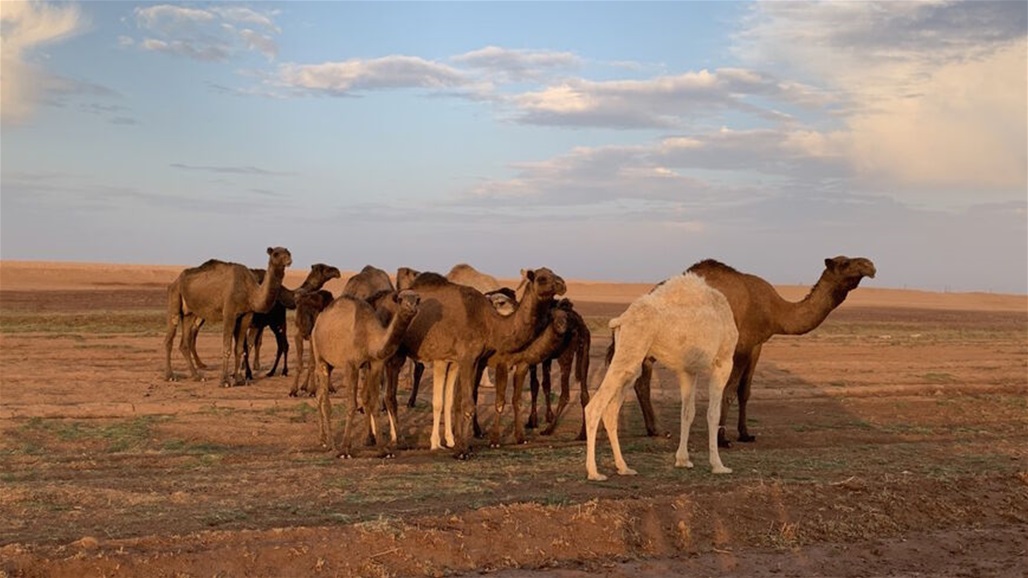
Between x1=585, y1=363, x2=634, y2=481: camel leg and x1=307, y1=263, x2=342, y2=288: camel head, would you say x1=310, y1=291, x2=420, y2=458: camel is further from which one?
→ x1=307, y1=263, x2=342, y2=288: camel head

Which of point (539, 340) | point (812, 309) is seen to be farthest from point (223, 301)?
point (812, 309)

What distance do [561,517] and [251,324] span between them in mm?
14433

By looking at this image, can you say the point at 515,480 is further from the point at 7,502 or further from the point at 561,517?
the point at 7,502

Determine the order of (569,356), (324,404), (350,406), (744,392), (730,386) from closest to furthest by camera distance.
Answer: (350,406) → (324,404) → (730,386) → (744,392) → (569,356)

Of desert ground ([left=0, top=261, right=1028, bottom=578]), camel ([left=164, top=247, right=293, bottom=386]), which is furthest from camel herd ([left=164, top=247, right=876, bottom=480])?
camel ([left=164, top=247, right=293, bottom=386])

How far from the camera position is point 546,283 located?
13.4m

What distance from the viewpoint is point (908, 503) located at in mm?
11102

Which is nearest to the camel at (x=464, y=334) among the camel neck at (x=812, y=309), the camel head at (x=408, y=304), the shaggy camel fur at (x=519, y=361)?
the shaggy camel fur at (x=519, y=361)

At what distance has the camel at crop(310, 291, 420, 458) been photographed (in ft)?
43.4

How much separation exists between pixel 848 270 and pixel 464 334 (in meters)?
5.73

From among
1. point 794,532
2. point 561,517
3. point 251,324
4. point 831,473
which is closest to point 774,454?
point 831,473

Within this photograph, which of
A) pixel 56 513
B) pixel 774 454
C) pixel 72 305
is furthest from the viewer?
pixel 72 305

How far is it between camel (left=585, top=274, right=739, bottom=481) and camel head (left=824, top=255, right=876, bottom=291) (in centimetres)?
330

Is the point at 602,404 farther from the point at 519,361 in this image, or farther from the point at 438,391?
the point at 438,391
